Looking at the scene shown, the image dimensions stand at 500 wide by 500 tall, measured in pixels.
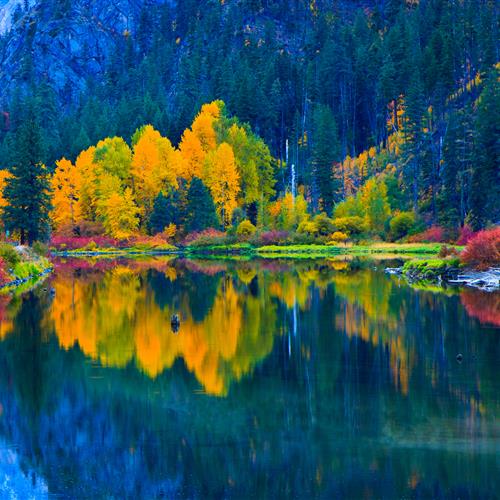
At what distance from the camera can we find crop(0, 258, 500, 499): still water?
13430 millimetres

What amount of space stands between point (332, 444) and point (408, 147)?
7658 centimetres

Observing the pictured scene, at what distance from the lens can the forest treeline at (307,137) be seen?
79.6m

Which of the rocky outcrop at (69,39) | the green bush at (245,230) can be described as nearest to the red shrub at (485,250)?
the green bush at (245,230)

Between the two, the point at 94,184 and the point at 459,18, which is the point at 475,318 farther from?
the point at 459,18

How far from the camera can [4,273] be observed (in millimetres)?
47031

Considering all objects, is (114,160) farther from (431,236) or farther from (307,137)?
(431,236)

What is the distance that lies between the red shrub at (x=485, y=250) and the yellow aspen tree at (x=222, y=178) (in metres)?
51.9

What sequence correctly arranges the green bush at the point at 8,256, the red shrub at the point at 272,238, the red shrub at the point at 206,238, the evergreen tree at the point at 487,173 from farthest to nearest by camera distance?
the red shrub at the point at 206,238 < the red shrub at the point at 272,238 < the evergreen tree at the point at 487,173 < the green bush at the point at 8,256

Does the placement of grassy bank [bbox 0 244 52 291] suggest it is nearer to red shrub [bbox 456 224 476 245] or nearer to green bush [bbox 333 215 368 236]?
red shrub [bbox 456 224 476 245]

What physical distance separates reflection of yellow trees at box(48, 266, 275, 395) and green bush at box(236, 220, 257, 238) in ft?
154

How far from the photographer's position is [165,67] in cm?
15188

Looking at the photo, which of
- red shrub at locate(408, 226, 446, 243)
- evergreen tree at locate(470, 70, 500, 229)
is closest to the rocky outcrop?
red shrub at locate(408, 226, 446, 243)

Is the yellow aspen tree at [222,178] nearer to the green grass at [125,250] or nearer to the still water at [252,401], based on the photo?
the green grass at [125,250]

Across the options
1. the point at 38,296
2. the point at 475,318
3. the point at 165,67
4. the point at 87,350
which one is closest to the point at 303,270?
the point at 38,296
